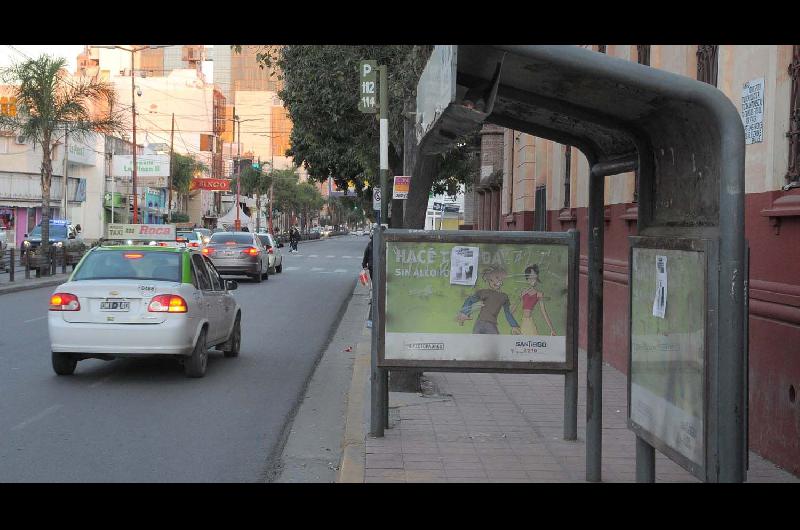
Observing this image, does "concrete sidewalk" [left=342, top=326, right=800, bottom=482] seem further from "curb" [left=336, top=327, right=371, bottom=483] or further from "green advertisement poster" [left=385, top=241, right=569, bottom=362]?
"green advertisement poster" [left=385, top=241, right=569, bottom=362]

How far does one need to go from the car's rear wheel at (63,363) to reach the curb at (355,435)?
11.2 ft

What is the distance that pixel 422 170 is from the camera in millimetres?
13570

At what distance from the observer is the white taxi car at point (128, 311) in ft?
36.4

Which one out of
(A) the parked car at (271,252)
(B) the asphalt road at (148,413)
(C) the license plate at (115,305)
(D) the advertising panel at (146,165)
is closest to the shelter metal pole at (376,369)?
(B) the asphalt road at (148,413)

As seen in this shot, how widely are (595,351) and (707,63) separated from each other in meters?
4.09

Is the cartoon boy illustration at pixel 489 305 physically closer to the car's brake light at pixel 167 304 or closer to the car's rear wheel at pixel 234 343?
the car's brake light at pixel 167 304

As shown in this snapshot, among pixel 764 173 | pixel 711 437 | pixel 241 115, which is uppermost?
pixel 241 115

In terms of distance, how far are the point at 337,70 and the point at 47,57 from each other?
586 inches

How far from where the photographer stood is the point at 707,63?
9.39 metres

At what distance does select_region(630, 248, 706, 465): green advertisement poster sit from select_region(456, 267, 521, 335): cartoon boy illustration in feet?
7.40

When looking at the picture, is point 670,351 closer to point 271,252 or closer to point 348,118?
point 348,118

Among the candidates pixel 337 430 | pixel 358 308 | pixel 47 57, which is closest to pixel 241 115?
pixel 47 57

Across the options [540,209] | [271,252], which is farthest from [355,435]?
[271,252]
